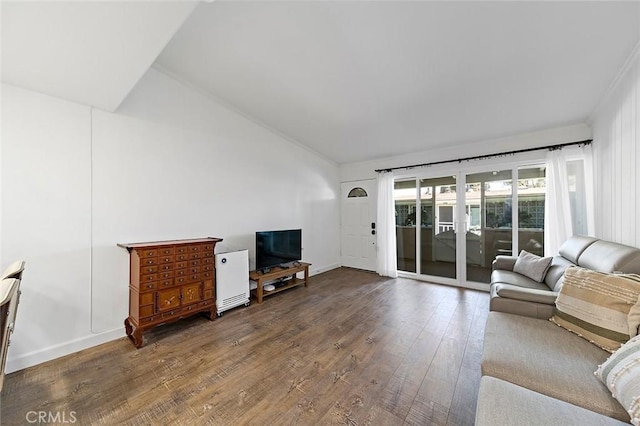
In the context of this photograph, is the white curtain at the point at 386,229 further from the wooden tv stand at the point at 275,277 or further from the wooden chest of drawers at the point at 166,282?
the wooden chest of drawers at the point at 166,282

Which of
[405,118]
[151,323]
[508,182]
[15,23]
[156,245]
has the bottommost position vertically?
[151,323]

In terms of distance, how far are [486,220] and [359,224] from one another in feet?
7.86

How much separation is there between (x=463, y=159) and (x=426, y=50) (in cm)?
242

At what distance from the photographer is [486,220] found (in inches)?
153

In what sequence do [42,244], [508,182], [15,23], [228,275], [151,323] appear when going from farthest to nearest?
1. [508,182]
2. [228,275]
3. [151,323]
4. [42,244]
5. [15,23]

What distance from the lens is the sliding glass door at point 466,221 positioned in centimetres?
355

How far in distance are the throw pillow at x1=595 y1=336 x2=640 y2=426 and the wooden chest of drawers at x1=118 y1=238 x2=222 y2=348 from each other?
3179 millimetres

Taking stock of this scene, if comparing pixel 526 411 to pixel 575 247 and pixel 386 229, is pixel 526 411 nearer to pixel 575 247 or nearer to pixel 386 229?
pixel 575 247

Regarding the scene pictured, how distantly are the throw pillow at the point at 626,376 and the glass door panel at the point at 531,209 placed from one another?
2.91 m

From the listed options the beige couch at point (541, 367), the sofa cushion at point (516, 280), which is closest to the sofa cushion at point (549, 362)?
the beige couch at point (541, 367)

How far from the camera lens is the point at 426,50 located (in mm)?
2102

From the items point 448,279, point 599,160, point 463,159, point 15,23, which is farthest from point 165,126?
point 599,160

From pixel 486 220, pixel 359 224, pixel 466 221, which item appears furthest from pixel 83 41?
pixel 486 220

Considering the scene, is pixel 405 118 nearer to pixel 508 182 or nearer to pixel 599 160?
pixel 508 182
